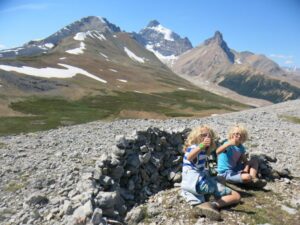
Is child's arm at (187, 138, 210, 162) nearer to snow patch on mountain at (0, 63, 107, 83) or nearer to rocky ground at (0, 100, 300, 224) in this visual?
rocky ground at (0, 100, 300, 224)

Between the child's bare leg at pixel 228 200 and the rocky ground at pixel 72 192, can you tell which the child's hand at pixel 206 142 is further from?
the rocky ground at pixel 72 192

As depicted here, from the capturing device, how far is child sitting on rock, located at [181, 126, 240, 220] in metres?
13.2

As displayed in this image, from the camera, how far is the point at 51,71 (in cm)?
14400

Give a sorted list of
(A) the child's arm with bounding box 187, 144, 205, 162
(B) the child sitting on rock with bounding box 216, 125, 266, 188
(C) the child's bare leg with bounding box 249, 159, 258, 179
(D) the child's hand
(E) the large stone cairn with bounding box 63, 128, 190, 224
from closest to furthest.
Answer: (E) the large stone cairn with bounding box 63, 128, 190, 224
(A) the child's arm with bounding box 187, 144, 205, 162
(D) the child's hand
(B) the child sitting on rock with bounding box 216, 125, 266, 188
(C) the child's bare leg with bounding box 249, 159, 258, 179

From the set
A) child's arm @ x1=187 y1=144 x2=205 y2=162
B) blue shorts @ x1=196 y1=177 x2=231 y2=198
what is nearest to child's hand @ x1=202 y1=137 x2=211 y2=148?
child's arm @ x1=187 y1=144 x2=205 y2=162

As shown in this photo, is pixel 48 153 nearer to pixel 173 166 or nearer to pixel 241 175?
pixel 173 166

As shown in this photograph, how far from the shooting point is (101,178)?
44.4 ft

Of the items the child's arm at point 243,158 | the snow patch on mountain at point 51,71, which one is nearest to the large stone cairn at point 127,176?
the child's arm at point 243,158

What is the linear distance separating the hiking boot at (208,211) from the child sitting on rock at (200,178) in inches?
5.6

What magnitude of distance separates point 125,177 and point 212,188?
141 inches

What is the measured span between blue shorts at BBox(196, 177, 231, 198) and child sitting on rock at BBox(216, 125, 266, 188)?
180 cm

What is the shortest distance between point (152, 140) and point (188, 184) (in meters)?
4.28

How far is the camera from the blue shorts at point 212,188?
13.3 metres

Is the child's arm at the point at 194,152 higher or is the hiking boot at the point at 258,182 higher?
the child's arm at the point at 194,152
